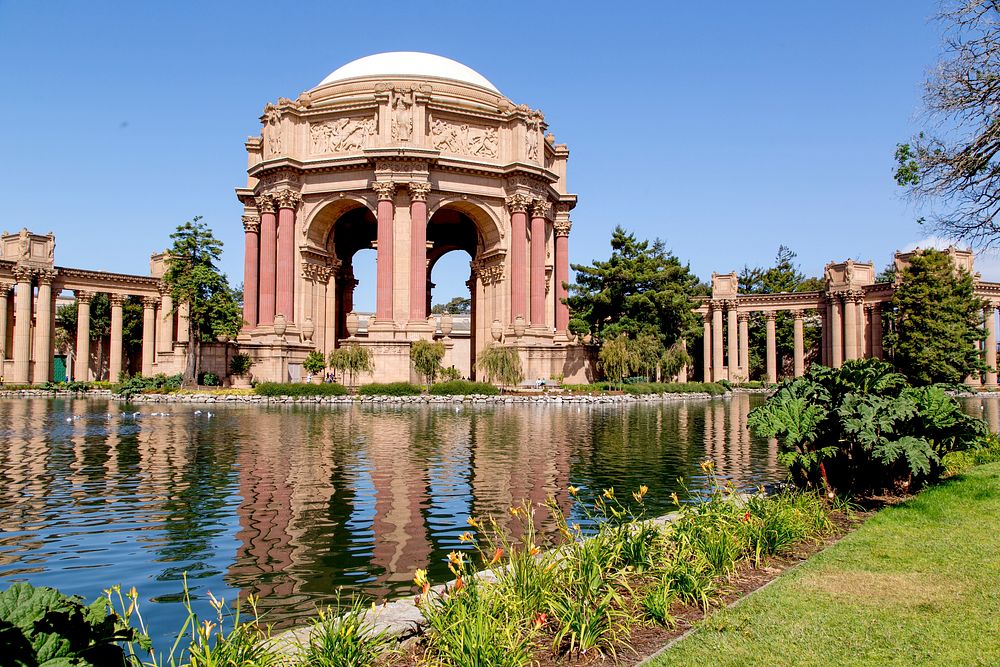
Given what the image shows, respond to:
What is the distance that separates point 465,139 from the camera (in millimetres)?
52656

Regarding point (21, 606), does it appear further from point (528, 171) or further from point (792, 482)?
point (528, 171)

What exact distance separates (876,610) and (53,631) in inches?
227

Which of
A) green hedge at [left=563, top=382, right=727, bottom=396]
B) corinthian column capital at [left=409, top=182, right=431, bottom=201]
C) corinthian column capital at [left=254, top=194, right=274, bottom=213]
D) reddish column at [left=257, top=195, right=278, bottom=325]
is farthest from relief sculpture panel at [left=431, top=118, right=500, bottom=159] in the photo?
green hedge at [left=563, top=382, right=727, bottom=396]

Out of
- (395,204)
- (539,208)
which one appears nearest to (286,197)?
(395,204)

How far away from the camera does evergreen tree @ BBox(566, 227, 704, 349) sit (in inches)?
2015

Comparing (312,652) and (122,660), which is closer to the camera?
(122,660)

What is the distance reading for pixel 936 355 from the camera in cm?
5078

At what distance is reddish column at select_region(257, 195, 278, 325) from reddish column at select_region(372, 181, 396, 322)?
840 cm

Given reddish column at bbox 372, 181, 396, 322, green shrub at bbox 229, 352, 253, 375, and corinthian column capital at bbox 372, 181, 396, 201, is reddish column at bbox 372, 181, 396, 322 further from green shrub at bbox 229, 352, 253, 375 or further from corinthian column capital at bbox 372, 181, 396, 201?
green shrub at bbox 229, 352, 253, 375

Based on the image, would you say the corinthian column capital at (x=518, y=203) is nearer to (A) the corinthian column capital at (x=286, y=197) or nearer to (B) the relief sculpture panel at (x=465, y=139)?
(B) the relief sculpture panel at (x=465, y=139)

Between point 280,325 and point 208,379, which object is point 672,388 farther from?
point 208,379

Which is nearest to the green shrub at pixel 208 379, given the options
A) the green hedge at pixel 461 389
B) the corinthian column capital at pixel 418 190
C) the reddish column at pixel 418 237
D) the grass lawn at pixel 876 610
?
the reddish column at pixel 418 237

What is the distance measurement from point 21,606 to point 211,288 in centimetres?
4686

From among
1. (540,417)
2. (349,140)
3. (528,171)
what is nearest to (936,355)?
(528,171)
